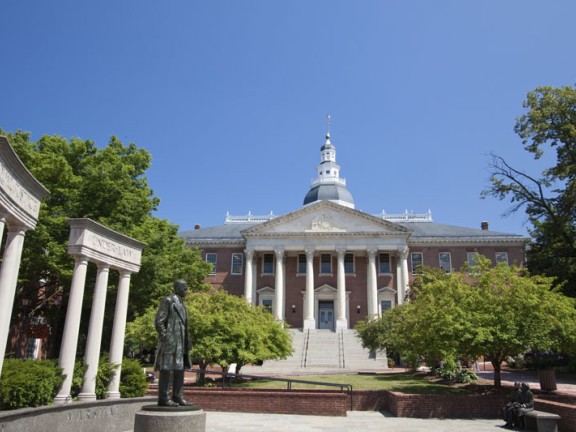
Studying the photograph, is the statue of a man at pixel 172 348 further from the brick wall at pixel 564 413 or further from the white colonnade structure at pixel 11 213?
the brick wall at pixel 564 413

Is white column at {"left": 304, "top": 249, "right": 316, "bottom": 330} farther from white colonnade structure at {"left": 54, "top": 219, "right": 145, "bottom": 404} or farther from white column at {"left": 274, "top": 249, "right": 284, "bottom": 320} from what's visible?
white colonnade structure at {"left": 54, "top": 219, "right": 145, "bottom": 404}

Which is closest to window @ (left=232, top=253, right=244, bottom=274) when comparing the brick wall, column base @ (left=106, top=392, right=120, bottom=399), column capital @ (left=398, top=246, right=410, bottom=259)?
column capital @ (left=398, top=246, right=410, bottom=259)

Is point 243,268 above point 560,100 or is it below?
below

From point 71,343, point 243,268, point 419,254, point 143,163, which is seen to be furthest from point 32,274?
point 419,254

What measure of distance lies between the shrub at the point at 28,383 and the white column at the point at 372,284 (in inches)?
1407

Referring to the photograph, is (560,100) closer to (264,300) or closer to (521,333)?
(521,333)

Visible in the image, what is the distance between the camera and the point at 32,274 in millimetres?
20594

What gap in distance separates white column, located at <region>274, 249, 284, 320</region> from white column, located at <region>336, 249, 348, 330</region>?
528 centimetres

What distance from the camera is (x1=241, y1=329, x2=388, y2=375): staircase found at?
32.2 metres

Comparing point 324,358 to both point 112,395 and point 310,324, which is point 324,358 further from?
point 112,395

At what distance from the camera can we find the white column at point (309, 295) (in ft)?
146

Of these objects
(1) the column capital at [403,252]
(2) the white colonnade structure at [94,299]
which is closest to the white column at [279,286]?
(1) the column capital at [403,252]

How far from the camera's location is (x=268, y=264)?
163 feet

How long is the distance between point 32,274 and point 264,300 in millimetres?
29429
